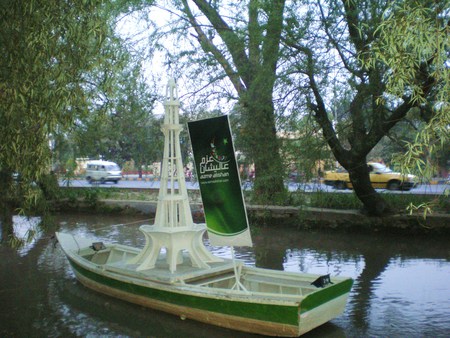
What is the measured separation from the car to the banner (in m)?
26.4

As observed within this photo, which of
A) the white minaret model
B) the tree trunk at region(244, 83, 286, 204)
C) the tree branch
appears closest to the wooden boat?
the white minaret model

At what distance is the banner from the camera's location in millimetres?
7133

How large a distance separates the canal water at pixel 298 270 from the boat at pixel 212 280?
0.32m

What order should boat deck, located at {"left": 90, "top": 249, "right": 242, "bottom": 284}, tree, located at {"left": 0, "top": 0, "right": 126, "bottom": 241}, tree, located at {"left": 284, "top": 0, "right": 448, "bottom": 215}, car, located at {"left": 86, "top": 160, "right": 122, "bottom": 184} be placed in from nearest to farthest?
tree, located at {"left": 0, "top": 0, "right": 126, "bottom": 241}, boat deck, located at {"left": 90, "top": 249, "right": 242, "bottom": 284}, tree, located at {"left": 284, "top": 0, "right": 448, "bottom": 215}, car, located at {"left": 86, "top": 160, "right": 122, "bottom": 184}

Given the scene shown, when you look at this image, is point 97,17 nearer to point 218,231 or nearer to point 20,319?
point 218,231

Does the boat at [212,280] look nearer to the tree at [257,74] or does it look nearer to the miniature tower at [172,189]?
the miniature tower at [172,189]

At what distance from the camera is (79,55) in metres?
6.18

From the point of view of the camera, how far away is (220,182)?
24.1 feet

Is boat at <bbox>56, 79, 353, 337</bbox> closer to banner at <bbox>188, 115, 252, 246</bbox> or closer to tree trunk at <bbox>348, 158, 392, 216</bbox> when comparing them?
banner at <bbox>188, 115, 252, 246</bbox>

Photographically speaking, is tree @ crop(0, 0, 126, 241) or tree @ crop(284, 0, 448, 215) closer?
tree @ crop(0, 0, 126, 241)

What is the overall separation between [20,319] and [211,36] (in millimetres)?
8762

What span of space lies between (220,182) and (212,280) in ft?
5.80

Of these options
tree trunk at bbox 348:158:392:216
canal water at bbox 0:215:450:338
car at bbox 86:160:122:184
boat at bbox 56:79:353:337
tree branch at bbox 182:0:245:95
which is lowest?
canal water at bbox 0:215:450:338

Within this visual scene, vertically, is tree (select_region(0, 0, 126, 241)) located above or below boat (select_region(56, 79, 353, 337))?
above
